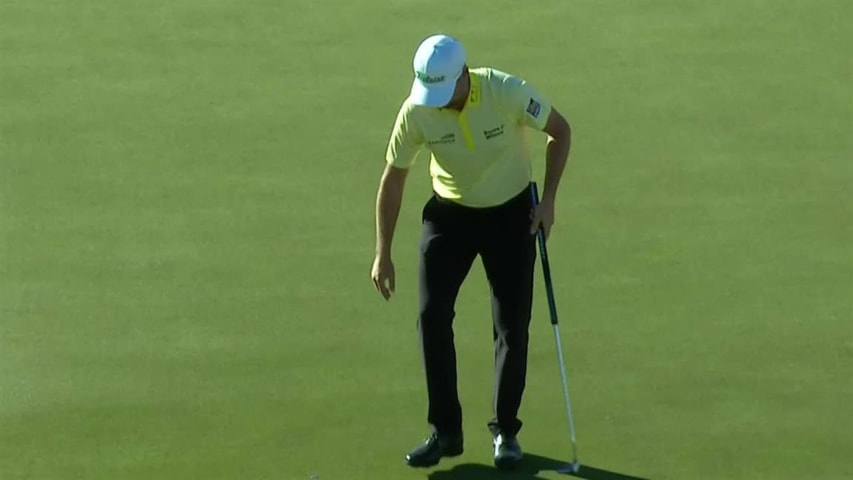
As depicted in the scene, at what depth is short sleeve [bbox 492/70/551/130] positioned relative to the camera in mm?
6445

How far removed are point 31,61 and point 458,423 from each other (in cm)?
460

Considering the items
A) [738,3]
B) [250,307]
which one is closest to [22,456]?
[250,307]

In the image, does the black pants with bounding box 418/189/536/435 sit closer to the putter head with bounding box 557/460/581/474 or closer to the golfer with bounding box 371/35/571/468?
the golfer with bounding box 371/35/571/468

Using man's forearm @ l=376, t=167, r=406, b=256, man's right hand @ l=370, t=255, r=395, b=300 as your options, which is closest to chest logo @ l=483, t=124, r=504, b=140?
man's forearm @ l=376, t=167, r=406, b=256

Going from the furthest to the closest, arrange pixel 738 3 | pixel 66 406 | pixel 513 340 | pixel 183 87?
pixel 738 3
pixel 183 87
pixel 66 406
pixel 513 340

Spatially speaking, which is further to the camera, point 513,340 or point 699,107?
point 699,107

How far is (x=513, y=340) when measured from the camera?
6.71 meters

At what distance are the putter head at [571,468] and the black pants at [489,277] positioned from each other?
283 millimetres

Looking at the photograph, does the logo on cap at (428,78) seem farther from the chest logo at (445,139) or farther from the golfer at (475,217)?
the chest logo at (445,139)

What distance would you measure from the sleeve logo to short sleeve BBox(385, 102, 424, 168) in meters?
0.41

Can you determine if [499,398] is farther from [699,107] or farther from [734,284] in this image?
[699,107]

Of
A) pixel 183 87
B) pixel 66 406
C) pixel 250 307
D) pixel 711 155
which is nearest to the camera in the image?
pixel 66 406

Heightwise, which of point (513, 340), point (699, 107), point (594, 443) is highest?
point (699, 107)

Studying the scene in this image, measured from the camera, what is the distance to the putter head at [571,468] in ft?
22.3
